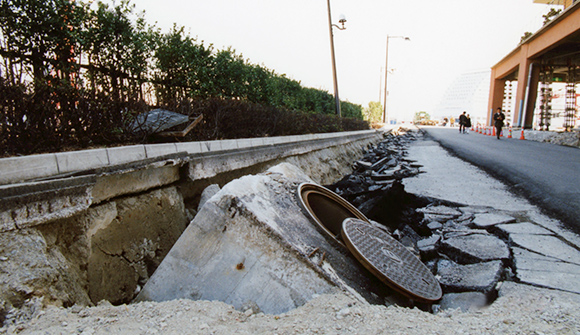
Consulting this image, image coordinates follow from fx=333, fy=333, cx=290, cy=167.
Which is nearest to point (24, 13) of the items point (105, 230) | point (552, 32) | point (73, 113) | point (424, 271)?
point (73, 113)

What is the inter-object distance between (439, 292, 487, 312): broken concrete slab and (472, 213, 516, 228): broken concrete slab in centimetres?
158

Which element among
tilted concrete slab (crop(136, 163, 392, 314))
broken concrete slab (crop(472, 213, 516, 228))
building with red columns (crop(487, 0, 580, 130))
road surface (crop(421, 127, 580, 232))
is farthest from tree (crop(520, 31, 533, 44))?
→ tilted concrete slab (crop(136, 163, 392, 314))

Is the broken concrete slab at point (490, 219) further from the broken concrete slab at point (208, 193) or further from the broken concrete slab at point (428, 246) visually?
the broken concrete slab at point (208, 193)

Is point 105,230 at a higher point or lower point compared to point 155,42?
lower

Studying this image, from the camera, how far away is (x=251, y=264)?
252cm

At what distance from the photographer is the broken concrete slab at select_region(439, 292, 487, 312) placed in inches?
101

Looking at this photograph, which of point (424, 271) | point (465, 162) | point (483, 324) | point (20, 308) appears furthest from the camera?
point (465, 162)

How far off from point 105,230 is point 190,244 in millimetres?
690

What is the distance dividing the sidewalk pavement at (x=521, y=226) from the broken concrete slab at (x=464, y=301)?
0.38m

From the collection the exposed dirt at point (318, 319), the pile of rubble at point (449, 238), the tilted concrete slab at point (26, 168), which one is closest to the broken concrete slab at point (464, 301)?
the pile of rubble at point (449, 238)

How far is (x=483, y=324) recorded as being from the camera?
1.99 metres

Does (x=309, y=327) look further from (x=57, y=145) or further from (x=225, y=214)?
(x=57, y=145)

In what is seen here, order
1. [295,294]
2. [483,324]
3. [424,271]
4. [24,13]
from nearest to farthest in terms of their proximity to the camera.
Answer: [483,324] < [295,294] < [424,271] < [24,13]

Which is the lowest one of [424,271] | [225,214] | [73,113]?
[424,271]
